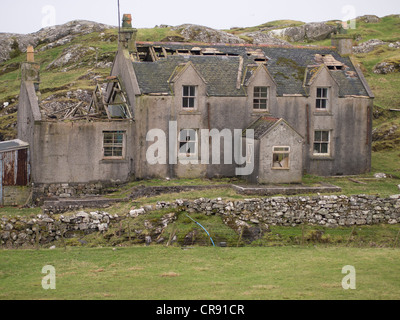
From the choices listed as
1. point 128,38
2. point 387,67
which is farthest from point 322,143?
point 387,67

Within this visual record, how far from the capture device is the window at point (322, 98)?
41.0 m

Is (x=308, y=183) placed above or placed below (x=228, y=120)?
below

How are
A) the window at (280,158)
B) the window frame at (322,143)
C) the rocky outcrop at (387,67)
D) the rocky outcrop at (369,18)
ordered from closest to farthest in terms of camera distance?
the window at (280,158) < the window frame at (322,143) < the rocky outcrop at (387,67) < the rocky outcrop at (369,18)

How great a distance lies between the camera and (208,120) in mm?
38875

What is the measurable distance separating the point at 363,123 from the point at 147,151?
48.8ft

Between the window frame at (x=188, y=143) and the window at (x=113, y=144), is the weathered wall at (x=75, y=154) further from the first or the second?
the window frame at (x=188, y=143)

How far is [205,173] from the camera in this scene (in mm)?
39062

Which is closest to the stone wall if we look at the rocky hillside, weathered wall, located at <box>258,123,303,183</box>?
weathered wall, located at <box>258,123,303,183</box>

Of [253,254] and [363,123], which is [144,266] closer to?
[253,254]

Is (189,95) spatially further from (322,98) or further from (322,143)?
(322,143)

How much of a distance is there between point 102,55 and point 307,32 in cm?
3915
